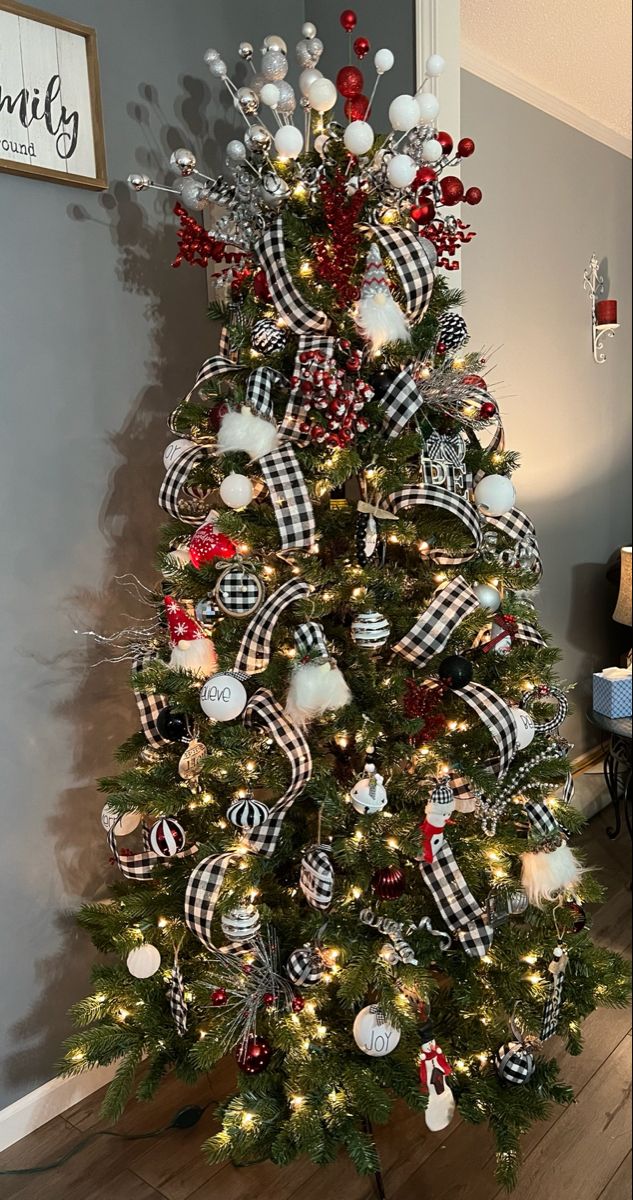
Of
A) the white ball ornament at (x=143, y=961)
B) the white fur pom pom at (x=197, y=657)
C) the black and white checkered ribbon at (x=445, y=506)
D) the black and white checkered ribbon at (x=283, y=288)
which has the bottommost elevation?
the white ball ornament at (x=143, y=961)

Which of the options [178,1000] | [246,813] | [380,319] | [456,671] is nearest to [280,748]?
[246,813]

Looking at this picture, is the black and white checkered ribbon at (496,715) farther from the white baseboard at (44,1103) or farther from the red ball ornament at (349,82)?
the white baseboard at (44,1103)

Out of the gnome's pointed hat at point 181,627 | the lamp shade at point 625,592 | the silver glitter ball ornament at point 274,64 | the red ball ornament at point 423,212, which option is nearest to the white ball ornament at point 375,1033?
the gnome's pointed hat at point 181,627

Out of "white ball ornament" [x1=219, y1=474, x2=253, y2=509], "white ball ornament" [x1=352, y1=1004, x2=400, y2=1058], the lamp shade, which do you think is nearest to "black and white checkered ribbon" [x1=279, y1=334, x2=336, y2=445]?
"white ball ornament" [x1=219, y1=474, x2=253, y2=509]

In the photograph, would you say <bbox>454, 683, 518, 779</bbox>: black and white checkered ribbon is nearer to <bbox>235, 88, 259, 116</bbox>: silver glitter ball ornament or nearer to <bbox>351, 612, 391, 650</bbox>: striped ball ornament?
<bbox>351, 612, 391, 650</bbox>: striped ball ornament

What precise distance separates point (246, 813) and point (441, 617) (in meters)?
0.46

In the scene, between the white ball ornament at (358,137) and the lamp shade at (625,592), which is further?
the lamp shade at (625,592)

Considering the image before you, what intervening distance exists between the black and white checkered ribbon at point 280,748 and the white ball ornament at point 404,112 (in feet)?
3.05

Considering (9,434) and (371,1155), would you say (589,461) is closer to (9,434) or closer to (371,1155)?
(9,434)

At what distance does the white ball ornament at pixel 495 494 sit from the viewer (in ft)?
4.49

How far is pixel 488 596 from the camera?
1.40m

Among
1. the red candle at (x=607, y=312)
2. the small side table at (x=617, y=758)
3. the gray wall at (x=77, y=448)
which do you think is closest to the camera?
the gray wall at (x=77, y=448)

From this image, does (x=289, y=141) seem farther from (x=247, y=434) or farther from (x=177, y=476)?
(x=177, y=476)

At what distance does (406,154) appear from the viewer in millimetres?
1331
